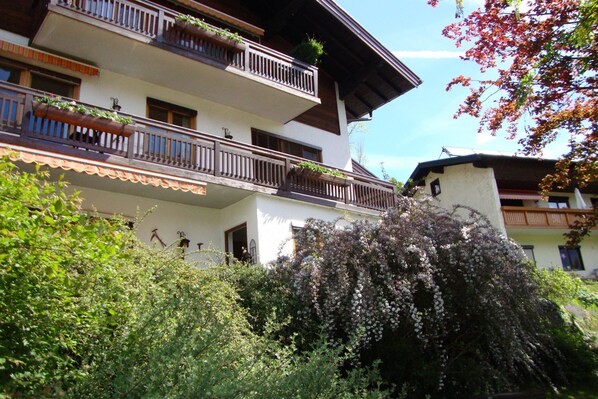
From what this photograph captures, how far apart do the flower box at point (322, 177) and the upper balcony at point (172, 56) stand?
94.2 inches

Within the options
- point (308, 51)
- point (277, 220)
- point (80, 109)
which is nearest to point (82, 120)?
point (80, 109)

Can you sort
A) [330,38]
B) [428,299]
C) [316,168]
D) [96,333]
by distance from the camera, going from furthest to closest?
1. [330,38]
2. [316,168]
3. [428,299]
4. [96,333]

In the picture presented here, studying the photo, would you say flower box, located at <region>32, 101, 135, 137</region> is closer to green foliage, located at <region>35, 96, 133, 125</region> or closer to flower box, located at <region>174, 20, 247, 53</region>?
green foliage, located at <region>35, 96, 133, 125</region>

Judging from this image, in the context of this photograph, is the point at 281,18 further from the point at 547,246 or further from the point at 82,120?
the point at 547,246

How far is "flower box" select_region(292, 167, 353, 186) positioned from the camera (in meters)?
13.8

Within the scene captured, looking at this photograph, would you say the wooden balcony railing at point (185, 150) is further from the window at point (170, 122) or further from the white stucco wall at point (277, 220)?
the white stucco wall at point (277, 220)

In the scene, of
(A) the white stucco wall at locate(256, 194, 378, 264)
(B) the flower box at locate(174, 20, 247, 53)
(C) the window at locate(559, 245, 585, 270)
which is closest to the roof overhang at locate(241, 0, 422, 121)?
(B) the flower box at locate(174, 20, 247, 53)

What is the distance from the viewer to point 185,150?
38.3 feet

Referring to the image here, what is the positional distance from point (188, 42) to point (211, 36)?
0.64 metres

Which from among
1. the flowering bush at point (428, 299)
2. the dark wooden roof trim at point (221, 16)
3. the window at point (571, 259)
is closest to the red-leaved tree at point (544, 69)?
the flowering bush at point (428, 299)

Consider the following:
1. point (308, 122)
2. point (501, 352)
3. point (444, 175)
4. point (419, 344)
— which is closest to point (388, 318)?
point (419, 344)

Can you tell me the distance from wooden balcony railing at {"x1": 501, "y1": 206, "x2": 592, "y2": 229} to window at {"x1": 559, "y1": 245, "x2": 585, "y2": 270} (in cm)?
212

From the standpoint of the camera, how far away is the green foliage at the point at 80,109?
973 centimetres

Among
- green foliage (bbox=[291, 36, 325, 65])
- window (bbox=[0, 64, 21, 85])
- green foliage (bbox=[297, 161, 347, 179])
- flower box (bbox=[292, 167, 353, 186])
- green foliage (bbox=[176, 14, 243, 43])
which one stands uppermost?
green foliage (bbox=[291, 36, 325, 65])
